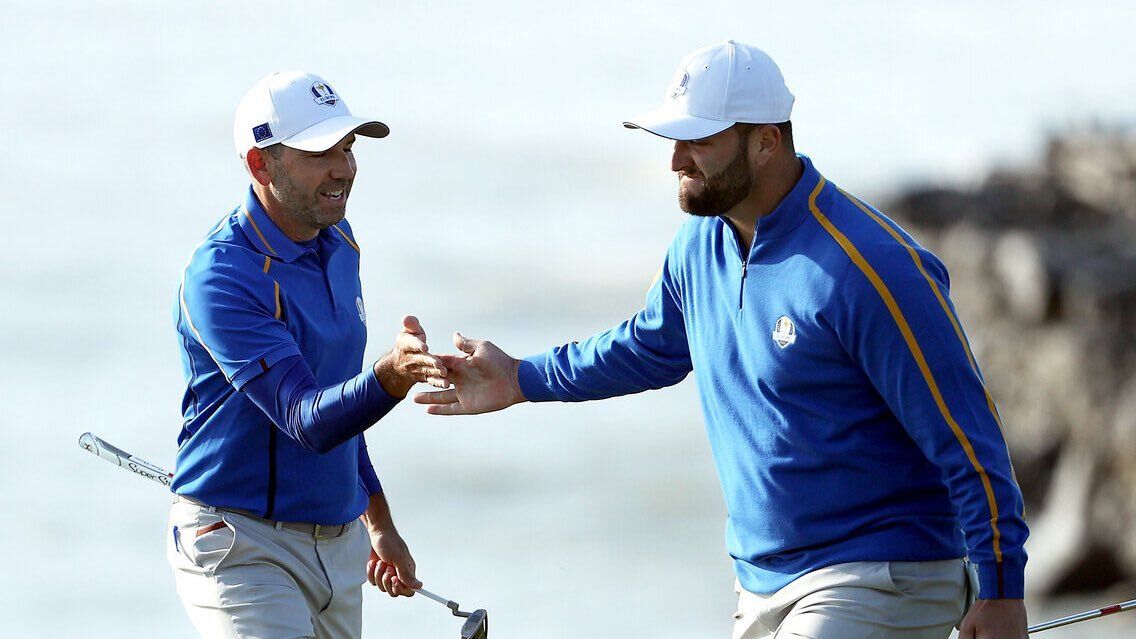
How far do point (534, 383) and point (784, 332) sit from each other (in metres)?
1.15

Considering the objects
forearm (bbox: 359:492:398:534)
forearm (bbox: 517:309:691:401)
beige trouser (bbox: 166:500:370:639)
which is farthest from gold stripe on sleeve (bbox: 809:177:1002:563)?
forearm (bbox: 359:492:398:534)

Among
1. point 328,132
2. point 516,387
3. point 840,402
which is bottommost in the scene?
point 516,387

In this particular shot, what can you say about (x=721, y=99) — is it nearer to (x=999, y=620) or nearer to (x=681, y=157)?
(x=681, y=157)

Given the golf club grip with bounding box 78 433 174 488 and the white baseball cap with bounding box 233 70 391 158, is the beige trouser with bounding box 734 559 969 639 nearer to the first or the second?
the white baseball cap with bounding box 233 70 391 158

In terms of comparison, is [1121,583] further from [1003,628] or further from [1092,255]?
[1003,628]

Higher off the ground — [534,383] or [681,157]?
[681,157]

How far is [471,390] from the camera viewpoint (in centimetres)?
571

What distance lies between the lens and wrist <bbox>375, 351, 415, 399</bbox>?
197 inches

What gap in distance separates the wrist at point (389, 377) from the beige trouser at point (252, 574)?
659 mm

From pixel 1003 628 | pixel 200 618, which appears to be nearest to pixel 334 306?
pixel 200 618

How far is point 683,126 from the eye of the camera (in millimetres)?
4863

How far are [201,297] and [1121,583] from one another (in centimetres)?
982

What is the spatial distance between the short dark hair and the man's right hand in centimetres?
107

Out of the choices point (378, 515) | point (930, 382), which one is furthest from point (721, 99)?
point (378, 515)
